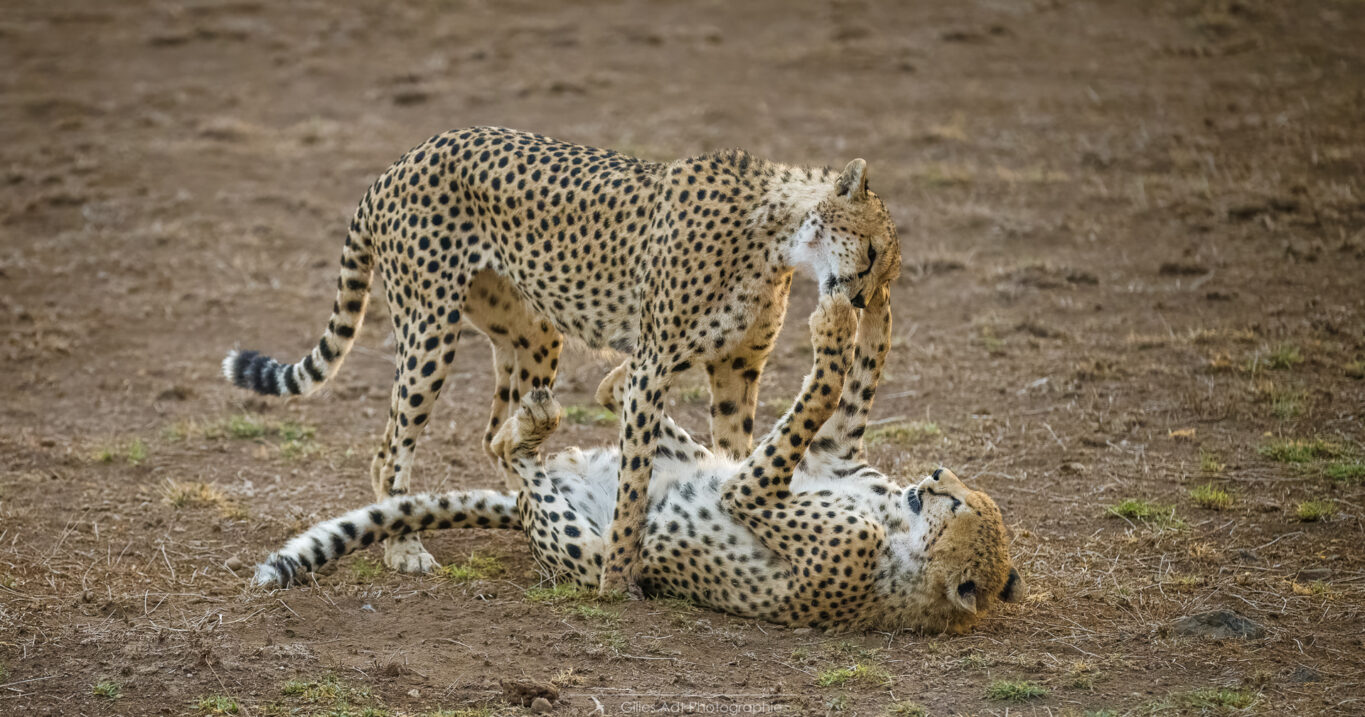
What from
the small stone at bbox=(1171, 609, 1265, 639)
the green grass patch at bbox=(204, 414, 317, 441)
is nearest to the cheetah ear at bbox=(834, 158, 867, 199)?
the small stone at bbox=(1171, 609, 1265, 639)

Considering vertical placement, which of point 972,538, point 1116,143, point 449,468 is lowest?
point 449,468

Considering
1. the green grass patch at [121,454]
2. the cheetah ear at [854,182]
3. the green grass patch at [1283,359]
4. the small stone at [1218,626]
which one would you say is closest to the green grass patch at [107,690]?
the green grass patch at [121,454]

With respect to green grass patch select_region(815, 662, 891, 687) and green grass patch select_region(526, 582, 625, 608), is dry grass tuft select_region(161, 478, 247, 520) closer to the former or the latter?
green grass patch select_region(526, 582, 625, 608)

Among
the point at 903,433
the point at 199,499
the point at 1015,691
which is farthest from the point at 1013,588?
the point at 199,499

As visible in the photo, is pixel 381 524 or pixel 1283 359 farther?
pixel 1283 359

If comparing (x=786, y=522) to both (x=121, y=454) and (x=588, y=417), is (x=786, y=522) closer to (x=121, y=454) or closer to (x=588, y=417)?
(x=588, y=417)

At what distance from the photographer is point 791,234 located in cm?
434

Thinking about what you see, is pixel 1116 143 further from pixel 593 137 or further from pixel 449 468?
pixel 449 468

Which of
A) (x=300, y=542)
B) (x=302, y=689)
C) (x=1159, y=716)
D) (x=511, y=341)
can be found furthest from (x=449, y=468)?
(x=1159, y=716)

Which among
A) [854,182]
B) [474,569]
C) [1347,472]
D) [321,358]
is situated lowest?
[474,569]

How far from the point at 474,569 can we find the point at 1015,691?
2.02 metres

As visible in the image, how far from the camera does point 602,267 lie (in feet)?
15.2

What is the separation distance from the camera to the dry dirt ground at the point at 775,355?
3.88 metres

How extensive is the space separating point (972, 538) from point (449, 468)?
2.54 meters
